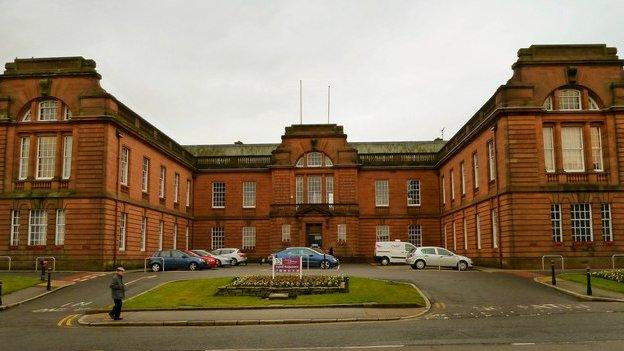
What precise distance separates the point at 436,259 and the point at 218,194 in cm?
2587

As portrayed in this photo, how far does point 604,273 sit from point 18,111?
34376 mm

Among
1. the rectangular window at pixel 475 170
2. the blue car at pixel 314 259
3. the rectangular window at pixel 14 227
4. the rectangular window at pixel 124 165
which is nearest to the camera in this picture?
the rectangular window at pixel 14 227

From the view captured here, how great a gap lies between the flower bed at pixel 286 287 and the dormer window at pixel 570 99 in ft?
63.9

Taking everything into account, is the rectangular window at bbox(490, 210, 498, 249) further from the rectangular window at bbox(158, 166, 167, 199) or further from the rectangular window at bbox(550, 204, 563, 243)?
the rectangular window at bbox(158, 166, 167, 199)

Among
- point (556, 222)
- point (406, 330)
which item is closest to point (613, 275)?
point (556, 222)

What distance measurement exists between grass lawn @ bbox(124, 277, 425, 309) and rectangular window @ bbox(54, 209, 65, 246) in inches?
498

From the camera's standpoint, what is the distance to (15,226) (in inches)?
A: 1389

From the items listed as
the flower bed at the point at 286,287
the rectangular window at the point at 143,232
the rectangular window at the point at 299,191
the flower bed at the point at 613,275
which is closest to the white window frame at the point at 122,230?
the rectangular window at the point at 143,232

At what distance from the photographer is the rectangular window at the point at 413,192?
53969 millimetres

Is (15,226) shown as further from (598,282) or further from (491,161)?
(598,282)

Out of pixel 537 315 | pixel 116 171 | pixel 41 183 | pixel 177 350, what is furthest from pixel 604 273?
pixel 41 183

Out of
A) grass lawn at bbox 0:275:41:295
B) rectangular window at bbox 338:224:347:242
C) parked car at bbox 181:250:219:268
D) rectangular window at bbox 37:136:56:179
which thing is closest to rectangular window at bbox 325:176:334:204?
rectangular window at bbox 338:224:347:242

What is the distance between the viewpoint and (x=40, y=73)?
36.1m

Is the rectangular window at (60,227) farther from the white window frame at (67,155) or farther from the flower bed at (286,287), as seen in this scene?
the flower bed at (286,287)
